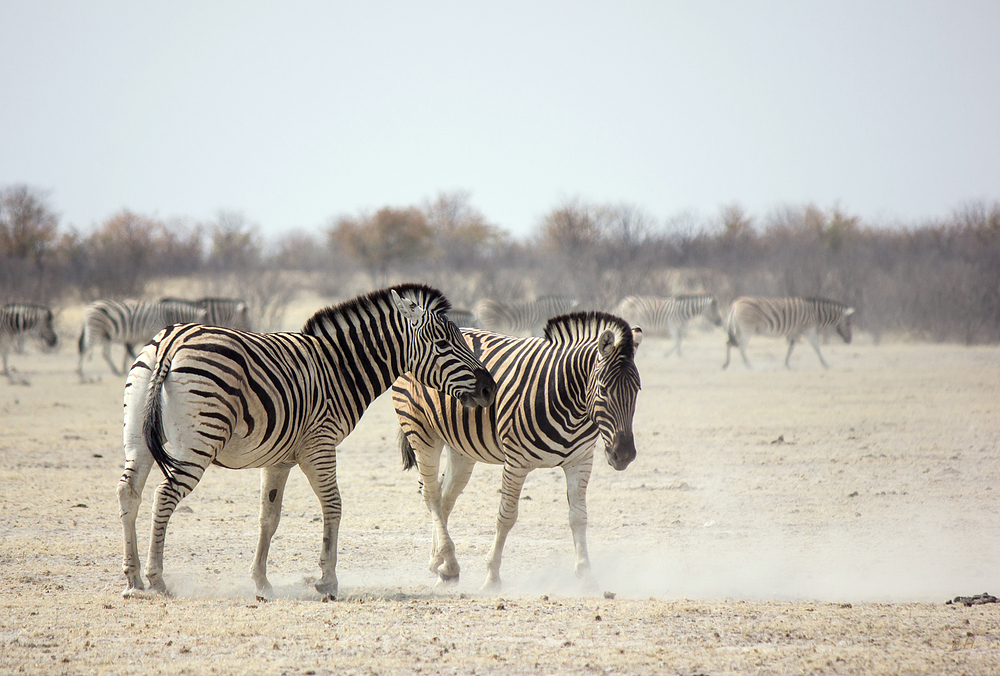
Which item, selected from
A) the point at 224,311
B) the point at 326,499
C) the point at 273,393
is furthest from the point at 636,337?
the point at 224,311

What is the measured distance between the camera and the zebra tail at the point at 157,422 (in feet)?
14.1

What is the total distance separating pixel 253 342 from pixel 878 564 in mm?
4383

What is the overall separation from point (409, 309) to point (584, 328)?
3.82ft

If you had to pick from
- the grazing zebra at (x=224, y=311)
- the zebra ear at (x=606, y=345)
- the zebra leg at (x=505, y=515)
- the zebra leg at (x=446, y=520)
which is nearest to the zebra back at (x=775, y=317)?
the grazing zebra at (x=224, y=311)

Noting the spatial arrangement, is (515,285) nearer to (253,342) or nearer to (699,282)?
(699,282)

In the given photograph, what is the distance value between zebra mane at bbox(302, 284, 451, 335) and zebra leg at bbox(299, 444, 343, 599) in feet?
2.55

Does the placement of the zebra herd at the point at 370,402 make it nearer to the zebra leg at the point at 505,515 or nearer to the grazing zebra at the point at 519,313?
the zebra leg at the point at 505,515

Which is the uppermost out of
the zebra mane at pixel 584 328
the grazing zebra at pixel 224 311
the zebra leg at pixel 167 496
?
the grazing zebra at pixel 224 311

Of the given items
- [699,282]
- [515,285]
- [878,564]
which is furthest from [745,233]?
[878,564]

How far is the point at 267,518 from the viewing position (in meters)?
5.04

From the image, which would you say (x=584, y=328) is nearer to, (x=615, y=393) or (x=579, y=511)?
(x=615, y=393)

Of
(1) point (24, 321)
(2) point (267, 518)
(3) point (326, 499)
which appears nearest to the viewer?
(3) point (326, 499)

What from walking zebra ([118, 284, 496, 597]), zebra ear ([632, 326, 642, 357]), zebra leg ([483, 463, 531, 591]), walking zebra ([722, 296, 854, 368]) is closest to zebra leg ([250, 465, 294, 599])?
walking zebra ([118, 284, 496, 597])

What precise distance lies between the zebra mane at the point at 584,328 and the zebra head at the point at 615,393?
13mm
